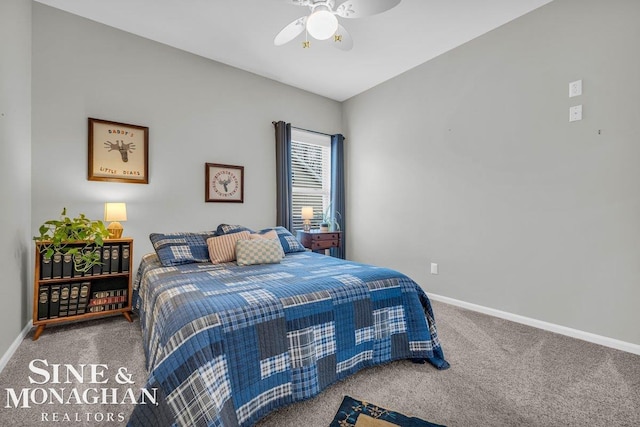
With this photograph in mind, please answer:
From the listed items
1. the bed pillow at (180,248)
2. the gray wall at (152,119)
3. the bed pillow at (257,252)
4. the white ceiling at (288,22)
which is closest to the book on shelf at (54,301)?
the gray wall at (152,119)

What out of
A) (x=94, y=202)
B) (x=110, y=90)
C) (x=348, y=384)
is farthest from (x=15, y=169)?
(x=348, y=384)

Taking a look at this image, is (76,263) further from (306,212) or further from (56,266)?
(306,212)

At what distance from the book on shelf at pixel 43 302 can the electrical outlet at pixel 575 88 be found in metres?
4.59

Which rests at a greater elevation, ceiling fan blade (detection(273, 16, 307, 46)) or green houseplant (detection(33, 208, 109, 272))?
ceiling fan blade (detection(273, 16, 307, 46))

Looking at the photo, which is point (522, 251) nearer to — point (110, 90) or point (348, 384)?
point (348, 384)

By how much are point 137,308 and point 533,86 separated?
411 centimetres

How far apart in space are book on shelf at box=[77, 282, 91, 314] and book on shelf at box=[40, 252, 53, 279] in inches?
9.6

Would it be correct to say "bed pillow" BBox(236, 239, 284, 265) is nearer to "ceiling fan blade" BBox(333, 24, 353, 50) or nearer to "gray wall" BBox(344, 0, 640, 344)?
"ceiling fan blade" BBox(333, 24, 353, 50)

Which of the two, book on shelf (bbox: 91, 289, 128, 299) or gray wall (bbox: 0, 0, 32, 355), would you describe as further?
book on shelf (bbox: 91, 289, 128, 299)

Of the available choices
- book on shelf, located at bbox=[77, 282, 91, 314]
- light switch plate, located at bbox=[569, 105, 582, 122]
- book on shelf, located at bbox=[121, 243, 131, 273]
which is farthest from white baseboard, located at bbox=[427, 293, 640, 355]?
book on shelf, located at bbox=[77, 282, 91, 314]

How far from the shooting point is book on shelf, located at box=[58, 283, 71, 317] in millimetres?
2357

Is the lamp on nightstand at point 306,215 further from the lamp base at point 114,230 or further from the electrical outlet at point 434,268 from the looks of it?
the lamp base at point 114,230

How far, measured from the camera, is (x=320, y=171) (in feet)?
15.1

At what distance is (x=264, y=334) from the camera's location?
1400mm
